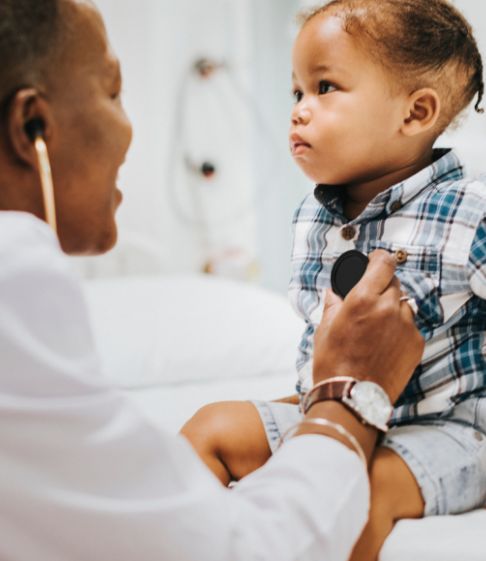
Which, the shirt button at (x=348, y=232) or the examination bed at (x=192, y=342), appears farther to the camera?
the examination bed at (x=192, y=342)

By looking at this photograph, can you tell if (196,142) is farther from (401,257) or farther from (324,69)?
(401,257)

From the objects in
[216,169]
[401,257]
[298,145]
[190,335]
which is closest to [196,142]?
[216,169]

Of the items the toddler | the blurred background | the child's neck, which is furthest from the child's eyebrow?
the blurred background

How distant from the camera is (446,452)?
0.75 metres

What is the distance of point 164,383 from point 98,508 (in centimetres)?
104

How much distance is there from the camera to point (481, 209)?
780 millimetres

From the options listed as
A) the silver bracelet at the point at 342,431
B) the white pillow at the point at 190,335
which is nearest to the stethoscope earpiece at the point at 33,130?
the silver bracelet at the point at 342,431

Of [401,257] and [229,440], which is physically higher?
[401,257]

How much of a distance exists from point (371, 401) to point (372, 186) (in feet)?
1.11

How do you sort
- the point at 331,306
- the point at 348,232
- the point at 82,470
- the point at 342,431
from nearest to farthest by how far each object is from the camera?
1. the point at 82,470
2. the point at 342,431
3. the point at 331,306
4. the point at 348,232

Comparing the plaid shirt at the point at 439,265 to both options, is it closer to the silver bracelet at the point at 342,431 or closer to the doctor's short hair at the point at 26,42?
the silver bracelet at the point at 342,431

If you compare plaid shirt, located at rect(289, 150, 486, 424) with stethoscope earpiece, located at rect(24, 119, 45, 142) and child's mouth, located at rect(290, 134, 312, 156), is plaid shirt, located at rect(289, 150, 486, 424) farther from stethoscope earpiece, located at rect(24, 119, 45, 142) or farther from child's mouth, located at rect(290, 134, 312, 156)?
stethoscope earpiece, located at rect(24, 119, 45, 142)

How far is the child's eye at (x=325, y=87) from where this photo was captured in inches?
34.2

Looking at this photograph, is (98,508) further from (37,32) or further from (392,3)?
(392,3)
